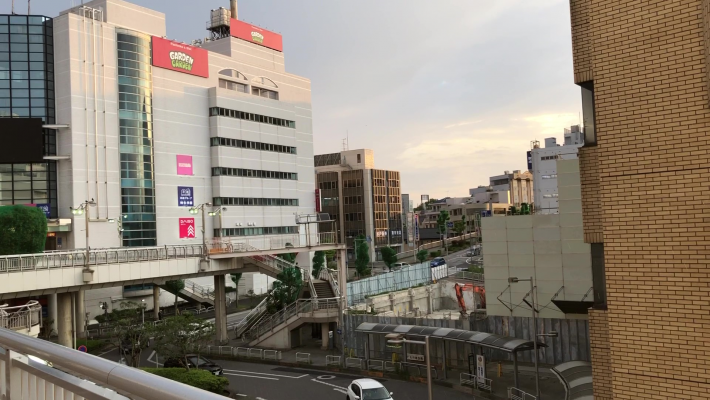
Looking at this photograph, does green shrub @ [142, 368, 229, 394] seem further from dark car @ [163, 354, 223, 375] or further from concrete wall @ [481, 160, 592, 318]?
concrete wall @ [481, 160, 592, 318]

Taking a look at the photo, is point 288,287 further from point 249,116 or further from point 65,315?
point 249,116

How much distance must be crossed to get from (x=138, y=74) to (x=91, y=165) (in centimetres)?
1064

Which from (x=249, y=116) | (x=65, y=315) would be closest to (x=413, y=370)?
(x=65, y=315)

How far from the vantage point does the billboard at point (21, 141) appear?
53281 mm

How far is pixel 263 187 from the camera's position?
73.8 metres

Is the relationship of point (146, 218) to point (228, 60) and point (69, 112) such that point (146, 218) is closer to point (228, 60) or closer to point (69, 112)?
point (69, 112)

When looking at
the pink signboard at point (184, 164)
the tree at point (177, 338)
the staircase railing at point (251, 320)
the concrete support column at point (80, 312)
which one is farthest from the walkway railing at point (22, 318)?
the pink signboard at point (184, 164)

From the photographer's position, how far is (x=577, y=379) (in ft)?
72.4

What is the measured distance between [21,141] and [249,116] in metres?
25.7

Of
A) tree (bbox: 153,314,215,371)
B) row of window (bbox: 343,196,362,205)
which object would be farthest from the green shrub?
row of window (bbox: 343,196,362,205)

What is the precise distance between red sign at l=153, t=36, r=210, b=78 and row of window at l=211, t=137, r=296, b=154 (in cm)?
767

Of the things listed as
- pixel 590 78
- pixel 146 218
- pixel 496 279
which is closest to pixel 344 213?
pixel 146 218

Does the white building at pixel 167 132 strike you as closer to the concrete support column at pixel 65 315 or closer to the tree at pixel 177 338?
the concrete support column at pixel 65 315

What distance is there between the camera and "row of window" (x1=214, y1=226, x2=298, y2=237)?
6802cm
